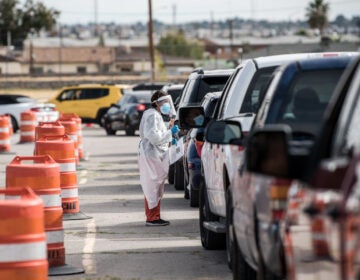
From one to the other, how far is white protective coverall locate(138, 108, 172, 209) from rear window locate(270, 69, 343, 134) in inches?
220

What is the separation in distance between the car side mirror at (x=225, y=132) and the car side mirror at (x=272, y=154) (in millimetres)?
3895

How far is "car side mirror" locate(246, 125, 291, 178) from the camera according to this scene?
6.35 metres

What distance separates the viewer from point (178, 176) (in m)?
22.2

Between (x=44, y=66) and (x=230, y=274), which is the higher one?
(x=230, y=274)

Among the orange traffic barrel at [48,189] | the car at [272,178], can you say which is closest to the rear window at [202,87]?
the orange traffic barrel at [48,189]

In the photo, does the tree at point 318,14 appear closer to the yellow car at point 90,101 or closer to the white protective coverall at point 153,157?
the yellow car at point 90,101

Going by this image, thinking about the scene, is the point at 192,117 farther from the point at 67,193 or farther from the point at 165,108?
the point at 67,193

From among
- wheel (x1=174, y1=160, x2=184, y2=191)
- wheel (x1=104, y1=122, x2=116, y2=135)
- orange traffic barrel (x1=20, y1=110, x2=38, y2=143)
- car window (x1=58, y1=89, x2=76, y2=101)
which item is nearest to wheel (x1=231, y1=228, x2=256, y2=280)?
wheel (x1=174, y1=160, x2=184, y2=191)

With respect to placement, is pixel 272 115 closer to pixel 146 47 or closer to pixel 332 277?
pixel 332 277

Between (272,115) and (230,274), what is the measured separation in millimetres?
3170

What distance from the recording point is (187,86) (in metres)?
21.1

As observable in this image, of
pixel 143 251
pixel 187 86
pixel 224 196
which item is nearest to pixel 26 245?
pixel 224 196

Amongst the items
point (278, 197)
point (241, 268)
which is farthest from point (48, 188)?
point (278, 197)

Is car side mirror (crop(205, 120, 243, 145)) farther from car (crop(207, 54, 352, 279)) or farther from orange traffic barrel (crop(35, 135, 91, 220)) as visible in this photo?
orange traffic barrel (crop(35, 135, 91, 220))
